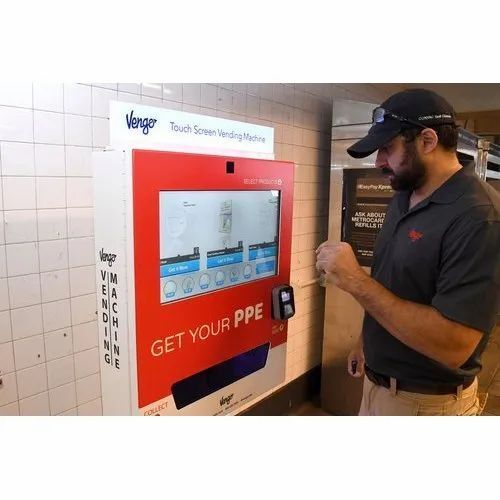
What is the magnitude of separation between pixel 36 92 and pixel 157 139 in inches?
24.7

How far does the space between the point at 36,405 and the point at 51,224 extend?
2.43ft

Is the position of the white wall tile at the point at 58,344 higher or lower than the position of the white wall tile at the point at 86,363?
higher

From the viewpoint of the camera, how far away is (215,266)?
1.48 metres

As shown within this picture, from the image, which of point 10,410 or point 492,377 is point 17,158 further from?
point 492,377

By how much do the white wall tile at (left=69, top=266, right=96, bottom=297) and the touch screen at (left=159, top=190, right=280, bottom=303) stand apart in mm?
635

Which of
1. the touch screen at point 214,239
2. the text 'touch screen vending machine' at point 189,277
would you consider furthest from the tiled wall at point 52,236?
the touch screen at point 214,239

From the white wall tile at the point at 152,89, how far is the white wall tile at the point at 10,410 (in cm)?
139

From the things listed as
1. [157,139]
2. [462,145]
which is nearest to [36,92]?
[157,139]

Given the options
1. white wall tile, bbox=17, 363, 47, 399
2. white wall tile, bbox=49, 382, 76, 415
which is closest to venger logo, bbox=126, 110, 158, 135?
white wall tile, bbox=17, 363, 47, 399

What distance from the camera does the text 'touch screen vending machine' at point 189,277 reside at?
1192 millimetres

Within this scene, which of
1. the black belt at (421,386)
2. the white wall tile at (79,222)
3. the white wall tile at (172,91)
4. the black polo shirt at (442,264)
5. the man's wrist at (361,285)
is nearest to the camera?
the black polo shirt at (442,264)

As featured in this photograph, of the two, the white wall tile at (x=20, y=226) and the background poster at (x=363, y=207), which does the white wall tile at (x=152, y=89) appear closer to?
the white wall tile at (x=20, y=226)

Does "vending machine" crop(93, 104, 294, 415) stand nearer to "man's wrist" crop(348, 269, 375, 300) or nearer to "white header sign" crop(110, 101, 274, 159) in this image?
"white header sign" crop(110, 101, 274, 159)

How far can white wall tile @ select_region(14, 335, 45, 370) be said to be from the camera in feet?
5.32
